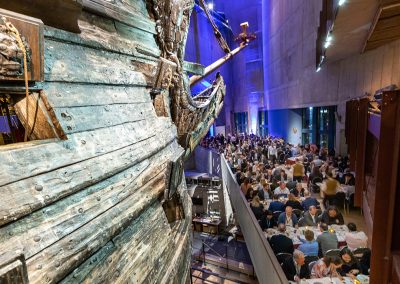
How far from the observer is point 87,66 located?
1.92 metres

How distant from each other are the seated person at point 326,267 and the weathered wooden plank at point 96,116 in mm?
3489

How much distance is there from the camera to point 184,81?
13.1ft

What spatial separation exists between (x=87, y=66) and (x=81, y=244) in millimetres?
1266

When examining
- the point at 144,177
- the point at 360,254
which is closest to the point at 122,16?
the point at 144,177

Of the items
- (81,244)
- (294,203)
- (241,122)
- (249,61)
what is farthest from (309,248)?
(241,122)

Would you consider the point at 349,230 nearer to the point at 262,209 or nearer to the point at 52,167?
the point at 262,209

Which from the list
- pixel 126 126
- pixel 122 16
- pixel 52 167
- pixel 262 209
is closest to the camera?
pixel 52 167

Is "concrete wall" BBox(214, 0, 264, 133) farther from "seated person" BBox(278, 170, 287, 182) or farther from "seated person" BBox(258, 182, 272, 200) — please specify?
"seated person" BBox(258, 182, 272, 200)

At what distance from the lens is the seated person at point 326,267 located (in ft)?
12.5

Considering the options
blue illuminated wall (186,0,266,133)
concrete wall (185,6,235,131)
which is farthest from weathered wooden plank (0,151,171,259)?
blue illuminated wall (186,0,266,133)

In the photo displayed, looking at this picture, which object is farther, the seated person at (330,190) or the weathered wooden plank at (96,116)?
the seated person at (330,190)

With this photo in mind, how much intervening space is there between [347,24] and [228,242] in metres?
9.43

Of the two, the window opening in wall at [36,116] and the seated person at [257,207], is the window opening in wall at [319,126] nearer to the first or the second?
the seated person at [257,207]

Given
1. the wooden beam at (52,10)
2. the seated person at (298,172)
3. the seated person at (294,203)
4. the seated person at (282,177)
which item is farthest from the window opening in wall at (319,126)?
the wooden beam at (52,10)
